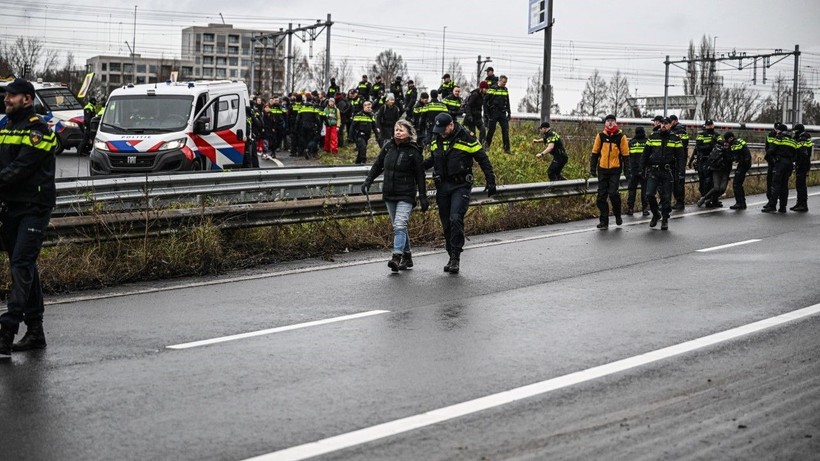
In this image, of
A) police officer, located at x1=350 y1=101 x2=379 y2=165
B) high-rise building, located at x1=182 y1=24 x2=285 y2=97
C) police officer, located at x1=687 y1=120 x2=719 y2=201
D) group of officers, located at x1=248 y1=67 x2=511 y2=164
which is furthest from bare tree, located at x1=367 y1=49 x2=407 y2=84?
high-rise building, located at x1=182 y1=24 x2=285 y2=97

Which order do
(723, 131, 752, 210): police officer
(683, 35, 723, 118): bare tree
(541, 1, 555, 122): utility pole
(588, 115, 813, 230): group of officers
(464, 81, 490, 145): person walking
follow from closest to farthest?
(588, 115, 813, 230): group of officers → (723, 131, 752, 210): police officer → (541, 1, 555, 122): utility pole → (464, 81, 490, 145): person walking → (683, 35, 723, 118): bare tree

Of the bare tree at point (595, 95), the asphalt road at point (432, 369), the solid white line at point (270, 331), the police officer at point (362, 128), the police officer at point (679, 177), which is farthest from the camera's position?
the bare tree at point (595, 95)

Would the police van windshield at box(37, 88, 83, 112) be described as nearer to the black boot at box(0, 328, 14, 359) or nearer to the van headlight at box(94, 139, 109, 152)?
the van headlight at box(94, 139, 109, 152)

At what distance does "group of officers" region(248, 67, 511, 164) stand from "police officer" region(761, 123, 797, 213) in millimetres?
6913

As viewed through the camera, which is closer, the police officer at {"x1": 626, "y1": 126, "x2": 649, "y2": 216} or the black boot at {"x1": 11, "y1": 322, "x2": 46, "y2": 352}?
the black boot at {"x1": 11, "y1": 322, "x2": 46, "y2": 352}

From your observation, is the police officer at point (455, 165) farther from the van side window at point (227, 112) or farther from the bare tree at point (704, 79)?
the bare tree at point (704, 79)

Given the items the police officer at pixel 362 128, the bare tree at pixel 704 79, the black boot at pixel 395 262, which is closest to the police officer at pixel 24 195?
the black boot at pixel 395 262

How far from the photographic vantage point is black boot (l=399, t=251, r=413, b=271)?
13.2 metres

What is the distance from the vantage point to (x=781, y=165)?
2200 centimetres

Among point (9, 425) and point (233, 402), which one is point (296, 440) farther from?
point (9, 425)

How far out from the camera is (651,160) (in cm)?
1919

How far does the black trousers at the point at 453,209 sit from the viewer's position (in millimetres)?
13047

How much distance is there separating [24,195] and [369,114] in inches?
843

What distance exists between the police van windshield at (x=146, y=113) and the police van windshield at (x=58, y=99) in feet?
36.8
